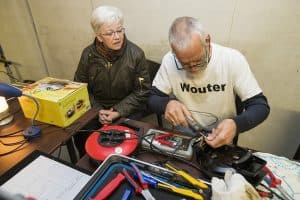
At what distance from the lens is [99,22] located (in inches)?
63.0

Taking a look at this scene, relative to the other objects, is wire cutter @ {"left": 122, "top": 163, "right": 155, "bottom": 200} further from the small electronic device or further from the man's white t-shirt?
the man's white t-shirt

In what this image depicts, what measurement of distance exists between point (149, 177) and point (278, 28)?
134 centimetres

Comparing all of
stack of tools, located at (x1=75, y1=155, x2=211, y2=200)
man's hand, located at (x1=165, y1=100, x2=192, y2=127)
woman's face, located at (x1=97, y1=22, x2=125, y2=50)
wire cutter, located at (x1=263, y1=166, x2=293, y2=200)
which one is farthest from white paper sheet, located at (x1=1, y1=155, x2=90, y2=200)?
woman's face, located at (x1=97, y1=22, x2=125, y2=50)

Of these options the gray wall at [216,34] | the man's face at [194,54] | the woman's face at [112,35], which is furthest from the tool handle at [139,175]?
the gray wall at [216,34]

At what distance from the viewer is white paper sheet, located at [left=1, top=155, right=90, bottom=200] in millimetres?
819

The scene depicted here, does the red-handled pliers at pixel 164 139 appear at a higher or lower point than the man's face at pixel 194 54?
lower

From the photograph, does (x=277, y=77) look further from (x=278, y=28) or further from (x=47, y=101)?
(x=47, y=101)

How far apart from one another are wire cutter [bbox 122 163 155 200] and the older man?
0.94ft

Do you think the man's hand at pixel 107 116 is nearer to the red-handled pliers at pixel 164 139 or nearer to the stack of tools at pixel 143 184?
the red-handled pliers at pixel 164 139

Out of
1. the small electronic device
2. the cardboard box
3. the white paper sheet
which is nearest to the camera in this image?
the white paper sheet

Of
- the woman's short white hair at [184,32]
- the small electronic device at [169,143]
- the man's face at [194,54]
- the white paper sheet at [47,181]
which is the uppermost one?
the woman's short white hair at [184,32]

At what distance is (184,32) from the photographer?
105 cm

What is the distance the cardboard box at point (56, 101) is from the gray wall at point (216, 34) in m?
0.91

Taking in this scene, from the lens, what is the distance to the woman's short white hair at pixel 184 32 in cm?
104
